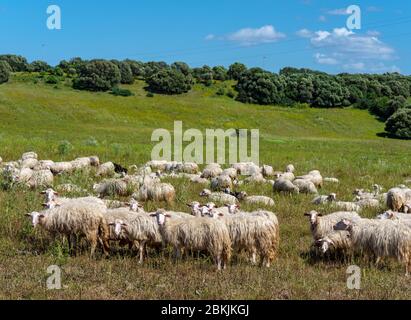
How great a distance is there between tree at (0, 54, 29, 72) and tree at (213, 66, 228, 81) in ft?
112

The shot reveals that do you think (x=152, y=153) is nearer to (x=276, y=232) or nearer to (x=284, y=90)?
(x=276, y=232)

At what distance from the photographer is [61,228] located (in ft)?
34.4

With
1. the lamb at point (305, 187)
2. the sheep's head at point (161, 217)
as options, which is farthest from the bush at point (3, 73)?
the sheep's head at point (161, 217)

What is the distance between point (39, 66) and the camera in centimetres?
9394

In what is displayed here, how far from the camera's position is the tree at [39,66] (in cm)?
9250

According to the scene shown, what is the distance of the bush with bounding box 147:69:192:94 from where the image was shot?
259 feet

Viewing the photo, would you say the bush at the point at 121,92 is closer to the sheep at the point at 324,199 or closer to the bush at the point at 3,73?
the bush at the point at 3,73

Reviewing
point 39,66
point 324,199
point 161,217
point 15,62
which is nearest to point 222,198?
point 324,199

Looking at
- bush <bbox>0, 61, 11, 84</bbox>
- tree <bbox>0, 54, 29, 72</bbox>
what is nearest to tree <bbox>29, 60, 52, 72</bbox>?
tree <bbox>0, 54, 29, 72</bbox>

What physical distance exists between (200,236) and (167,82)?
70.8 metres

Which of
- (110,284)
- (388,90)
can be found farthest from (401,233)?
(388,90)

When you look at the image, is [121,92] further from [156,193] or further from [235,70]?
[156,193]

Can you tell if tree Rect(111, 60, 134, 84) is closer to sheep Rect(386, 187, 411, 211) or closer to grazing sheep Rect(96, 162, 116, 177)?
grazing sheep Rect(96, 162, 116, 177)

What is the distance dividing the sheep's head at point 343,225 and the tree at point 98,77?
2706 inches
